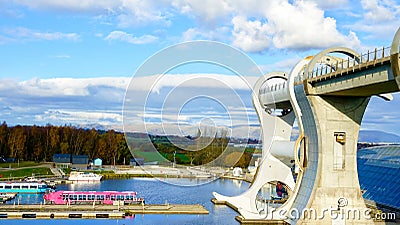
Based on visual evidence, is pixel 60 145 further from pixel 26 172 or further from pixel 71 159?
pixel 26 172

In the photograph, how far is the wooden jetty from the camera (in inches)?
1390

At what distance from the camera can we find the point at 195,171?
199 ft

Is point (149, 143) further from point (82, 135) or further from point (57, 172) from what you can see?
point (82, 135)

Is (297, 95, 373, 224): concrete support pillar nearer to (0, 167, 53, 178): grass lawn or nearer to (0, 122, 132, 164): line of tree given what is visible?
(0, 167, 53, 178): grass lawn

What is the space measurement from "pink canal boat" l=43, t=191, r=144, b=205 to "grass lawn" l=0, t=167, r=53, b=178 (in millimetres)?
22917

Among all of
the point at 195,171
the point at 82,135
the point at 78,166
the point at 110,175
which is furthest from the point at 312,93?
the point at 82,135

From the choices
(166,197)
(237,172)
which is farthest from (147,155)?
(237,172)

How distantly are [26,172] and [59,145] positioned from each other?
1897cm

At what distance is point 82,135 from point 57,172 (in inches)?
757

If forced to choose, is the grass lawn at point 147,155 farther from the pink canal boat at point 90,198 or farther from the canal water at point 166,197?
the pink canal boat at point 90,198

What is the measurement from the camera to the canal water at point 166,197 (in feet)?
111

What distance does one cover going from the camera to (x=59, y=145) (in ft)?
276

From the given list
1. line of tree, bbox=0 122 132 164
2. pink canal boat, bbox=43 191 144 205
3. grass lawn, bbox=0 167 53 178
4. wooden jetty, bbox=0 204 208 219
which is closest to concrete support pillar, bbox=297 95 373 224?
wooden jetty, bbox=0 204 208 219

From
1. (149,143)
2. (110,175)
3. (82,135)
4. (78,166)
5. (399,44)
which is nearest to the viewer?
(399,44)
